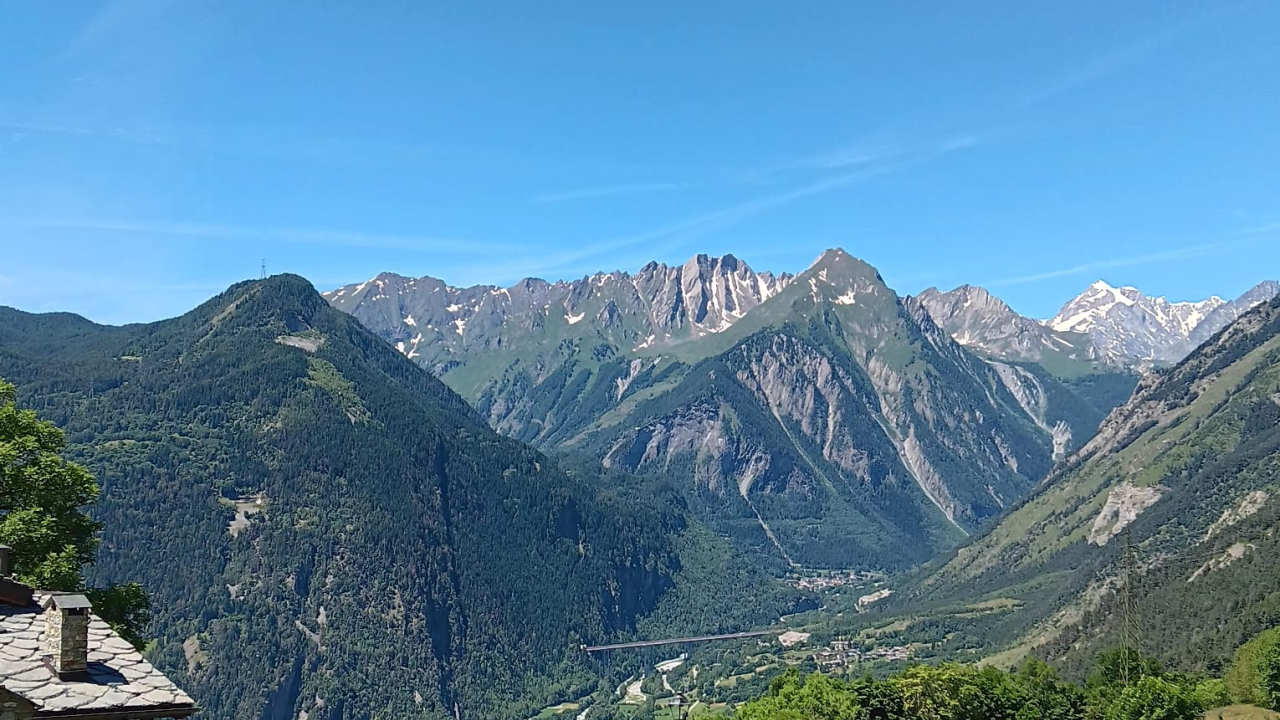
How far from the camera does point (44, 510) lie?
44.0 metres

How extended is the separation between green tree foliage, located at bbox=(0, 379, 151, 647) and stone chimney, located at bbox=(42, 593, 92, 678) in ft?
67.6

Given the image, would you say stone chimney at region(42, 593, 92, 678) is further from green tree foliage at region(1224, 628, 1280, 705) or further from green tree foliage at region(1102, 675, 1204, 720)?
green tree foliage at region(1224, 628, 1280, 705)

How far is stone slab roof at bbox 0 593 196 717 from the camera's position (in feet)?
67.4

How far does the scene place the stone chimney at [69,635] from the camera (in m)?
21.4

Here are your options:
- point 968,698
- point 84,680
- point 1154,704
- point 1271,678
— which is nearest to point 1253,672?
point 1271,678

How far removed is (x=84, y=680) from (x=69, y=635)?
41.6 inches

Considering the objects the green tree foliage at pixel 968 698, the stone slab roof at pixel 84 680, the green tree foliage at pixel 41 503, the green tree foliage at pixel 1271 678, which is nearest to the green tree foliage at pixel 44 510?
the green tree foliage at pixel 41 503

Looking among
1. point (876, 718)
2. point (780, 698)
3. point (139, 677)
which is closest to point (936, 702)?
point (876, 718)

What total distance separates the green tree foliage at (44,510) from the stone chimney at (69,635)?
20600mm

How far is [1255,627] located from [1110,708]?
3879 inches

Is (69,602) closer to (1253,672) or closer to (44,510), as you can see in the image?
(44,510)

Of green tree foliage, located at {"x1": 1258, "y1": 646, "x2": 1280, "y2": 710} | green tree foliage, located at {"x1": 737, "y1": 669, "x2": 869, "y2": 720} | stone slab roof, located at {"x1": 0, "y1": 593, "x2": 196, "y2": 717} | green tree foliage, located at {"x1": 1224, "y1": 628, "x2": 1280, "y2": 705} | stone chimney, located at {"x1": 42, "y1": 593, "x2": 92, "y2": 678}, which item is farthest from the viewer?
green tree foliage, located at {"x1": 1224, "y1": 628, "x2": 1280, "y2": 705}

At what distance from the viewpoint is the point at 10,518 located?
4156 centimetres

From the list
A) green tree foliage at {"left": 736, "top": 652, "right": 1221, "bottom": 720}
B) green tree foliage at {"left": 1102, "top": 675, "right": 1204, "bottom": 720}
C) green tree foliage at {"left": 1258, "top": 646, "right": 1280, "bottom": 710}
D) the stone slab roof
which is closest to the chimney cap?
the stone slab roof
